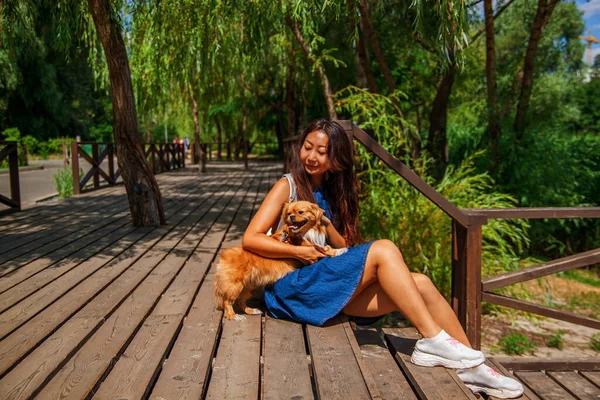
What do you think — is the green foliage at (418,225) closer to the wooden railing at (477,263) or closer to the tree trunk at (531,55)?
the wooden railing at (477,263)

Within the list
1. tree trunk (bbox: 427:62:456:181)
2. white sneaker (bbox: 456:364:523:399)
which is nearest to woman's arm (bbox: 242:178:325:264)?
white sneaker (bbox: 456:364:523:399)

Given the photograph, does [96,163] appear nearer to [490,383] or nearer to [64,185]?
[64,185]

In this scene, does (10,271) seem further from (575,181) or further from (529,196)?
(575,181)

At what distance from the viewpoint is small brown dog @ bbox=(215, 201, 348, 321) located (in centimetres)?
288

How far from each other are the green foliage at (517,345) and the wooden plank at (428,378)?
3.04m

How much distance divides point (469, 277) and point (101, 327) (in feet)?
7.73

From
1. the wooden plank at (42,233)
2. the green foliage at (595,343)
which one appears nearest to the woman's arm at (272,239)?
the wooden plank at (42,233)

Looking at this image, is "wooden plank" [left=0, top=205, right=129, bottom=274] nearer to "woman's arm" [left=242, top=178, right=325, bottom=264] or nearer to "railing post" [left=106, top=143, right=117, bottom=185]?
"woman's arm" [left=242, top=178, right=325, bottom=264]

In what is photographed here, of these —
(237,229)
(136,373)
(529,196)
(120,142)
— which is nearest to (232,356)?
(136,373)

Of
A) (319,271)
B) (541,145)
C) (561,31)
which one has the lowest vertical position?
(319,271)

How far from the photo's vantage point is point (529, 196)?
830cm

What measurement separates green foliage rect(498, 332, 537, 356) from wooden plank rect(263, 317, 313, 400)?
3.33 metres

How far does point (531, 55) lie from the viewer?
27.6 feet

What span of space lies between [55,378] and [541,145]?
835 cm
